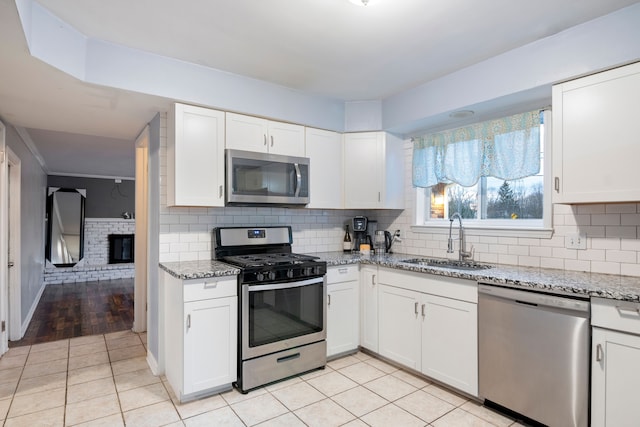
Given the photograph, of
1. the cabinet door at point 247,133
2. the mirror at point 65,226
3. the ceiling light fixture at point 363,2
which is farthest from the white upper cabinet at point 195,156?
the mirror at point 65,226

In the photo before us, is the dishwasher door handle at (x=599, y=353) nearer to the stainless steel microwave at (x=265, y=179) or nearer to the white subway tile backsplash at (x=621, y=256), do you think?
the white subway tile backsplash at (x=621, y=256)

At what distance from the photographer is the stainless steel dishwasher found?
189 centimetres

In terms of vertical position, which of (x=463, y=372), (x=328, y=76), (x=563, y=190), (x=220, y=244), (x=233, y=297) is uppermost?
(x=328, y=76)

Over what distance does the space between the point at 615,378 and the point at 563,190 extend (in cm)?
108

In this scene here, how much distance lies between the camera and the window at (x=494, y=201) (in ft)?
8.88

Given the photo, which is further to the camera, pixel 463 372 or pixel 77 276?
pixel 77 276

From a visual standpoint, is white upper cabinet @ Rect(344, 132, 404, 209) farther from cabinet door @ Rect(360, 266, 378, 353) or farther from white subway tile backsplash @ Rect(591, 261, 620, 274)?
white subway tile backsplash @ Rect(591, 261, 620, 274)

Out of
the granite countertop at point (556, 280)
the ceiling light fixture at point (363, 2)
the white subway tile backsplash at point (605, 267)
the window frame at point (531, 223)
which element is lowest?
the granite countertop at point (556, 280)

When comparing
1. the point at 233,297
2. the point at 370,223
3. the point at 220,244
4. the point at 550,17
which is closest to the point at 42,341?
the point at 220,244

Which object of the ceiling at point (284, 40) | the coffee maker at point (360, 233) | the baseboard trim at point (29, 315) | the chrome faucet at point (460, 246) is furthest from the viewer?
the baseboard trim at point (29, 315)

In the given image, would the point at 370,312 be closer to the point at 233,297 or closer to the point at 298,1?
the point at 233,297

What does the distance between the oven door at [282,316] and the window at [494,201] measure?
139cm

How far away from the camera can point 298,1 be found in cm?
189

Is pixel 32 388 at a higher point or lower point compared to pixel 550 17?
lower
